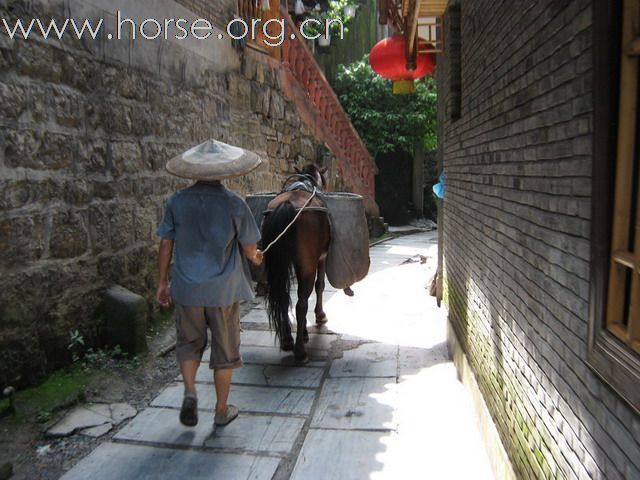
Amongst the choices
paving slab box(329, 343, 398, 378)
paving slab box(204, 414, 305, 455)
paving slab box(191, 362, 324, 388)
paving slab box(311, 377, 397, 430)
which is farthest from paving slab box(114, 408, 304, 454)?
paving slab box(329, 343, 398, 378)

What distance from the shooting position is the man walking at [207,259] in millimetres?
3496

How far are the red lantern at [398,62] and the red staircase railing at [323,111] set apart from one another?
8.19 ft

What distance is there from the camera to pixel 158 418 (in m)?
3.88

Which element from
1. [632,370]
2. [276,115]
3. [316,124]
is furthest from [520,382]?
[316,124]

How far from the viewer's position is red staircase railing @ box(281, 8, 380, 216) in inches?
380

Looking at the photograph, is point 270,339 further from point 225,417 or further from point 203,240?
point 203,240

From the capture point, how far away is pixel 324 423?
3850mm

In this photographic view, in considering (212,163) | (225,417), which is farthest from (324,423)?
(212,163)

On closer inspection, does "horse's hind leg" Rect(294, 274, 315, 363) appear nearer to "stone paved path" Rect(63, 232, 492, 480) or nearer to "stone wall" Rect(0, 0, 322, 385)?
"stone paved path" Rect(63, 232, 492, 480)

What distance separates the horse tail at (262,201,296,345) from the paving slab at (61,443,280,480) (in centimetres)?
164

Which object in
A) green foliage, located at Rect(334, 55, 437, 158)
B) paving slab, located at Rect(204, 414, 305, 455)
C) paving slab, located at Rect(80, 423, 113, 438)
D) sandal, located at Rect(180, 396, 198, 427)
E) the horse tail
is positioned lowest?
paving slab, located at Rect(204, 414, 305, 455)

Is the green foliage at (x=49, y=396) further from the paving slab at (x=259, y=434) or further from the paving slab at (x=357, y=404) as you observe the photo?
the paving slab at (x=357, y=404)

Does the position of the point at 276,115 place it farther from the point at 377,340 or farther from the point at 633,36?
the point at 633,36

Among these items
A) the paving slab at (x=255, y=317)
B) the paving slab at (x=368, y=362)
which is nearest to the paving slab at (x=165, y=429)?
the paving slab at (x=368, y=362)
